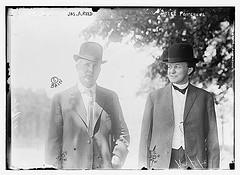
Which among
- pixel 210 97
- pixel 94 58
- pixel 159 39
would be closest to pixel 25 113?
pixel 94 58

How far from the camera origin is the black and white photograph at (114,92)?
11.8ft

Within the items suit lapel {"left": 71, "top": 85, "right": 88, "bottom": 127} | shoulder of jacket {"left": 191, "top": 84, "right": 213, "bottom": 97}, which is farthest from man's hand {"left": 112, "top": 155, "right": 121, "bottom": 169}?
shoulder of jacket {"left": 191, "top": 84, "right": 213, "bottom": 97}

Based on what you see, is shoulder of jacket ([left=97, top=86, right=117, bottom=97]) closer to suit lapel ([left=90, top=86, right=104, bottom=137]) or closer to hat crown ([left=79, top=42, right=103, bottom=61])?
suit lapel ([left=90, top=86, right=104, bottom=137])

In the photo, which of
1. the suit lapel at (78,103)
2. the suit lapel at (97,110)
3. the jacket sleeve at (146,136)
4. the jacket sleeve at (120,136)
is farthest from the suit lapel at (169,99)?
the suit lapel at (78,103)

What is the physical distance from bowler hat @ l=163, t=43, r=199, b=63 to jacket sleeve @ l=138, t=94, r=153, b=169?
0.31 m

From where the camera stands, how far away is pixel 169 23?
143 inches

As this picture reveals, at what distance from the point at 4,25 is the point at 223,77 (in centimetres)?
156

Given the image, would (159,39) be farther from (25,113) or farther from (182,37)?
(25,113)

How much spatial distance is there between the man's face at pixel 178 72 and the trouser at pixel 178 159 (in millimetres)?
478

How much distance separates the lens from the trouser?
11.8ft

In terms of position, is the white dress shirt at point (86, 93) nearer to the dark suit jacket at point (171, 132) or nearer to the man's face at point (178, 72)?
the dark suit jacket at point (171, 132)

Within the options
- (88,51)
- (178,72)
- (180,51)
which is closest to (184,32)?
(180,51)

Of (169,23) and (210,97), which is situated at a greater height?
(169,23)

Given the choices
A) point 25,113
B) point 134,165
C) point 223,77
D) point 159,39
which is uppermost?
point 159,39
